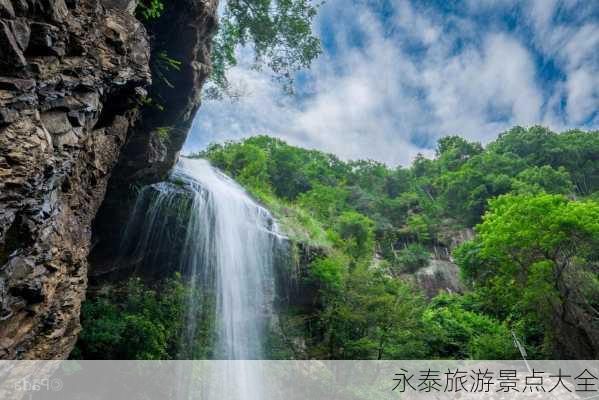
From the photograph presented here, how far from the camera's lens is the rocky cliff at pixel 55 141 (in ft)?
11.1

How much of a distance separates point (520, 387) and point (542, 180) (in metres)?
18.6

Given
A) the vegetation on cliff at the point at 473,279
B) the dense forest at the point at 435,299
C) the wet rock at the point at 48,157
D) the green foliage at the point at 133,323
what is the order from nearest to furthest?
the wet rock at the point at 48,157, the green foliage at the point at 133,323, the dense forest at the point at 435,299, the vegetation on cliff at the point at 473,279

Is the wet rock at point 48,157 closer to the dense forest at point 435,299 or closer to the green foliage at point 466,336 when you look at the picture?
the dense forest at point 435,299

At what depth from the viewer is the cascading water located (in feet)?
32.9

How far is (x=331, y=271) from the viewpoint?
39.0ft

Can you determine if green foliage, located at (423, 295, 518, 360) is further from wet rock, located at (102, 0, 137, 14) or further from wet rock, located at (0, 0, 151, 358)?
wet rock, located at (102, 0, 137, 14)

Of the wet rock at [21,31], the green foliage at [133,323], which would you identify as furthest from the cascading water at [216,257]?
the wet rock at [21,31]

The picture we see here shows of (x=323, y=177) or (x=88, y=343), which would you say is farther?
(x=323, y=177)

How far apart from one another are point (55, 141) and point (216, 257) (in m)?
7.48

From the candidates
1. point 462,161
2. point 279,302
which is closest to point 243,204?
point 279,302

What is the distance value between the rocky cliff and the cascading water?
393cm

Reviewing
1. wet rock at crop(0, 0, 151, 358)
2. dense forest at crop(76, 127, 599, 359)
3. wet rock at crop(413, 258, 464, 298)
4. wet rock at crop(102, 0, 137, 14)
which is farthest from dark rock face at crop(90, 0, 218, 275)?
wet rock at crop(413, 258, 464, 298)

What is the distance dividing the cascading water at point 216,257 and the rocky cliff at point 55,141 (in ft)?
12.9

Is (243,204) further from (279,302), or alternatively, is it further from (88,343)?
(88,343)
